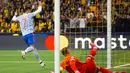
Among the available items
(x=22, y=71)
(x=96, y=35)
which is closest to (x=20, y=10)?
(x=96, y=35)

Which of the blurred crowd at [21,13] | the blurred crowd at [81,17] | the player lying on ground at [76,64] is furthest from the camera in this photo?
the blurred crowd at [21,13]

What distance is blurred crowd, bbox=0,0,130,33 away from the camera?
21.4 meters

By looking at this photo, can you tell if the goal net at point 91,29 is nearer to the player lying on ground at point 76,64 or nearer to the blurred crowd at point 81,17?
the blurred crowd at point 81,17

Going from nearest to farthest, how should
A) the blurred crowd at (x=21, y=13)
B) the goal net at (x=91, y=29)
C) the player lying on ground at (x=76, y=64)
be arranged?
the player lying on ground at (x=76, y=64), the goal net at (x=91, y=29), the blurred crowd at (x=21, y=13)

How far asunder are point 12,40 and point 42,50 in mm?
1925

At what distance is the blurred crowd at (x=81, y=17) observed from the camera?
2139 centimetres

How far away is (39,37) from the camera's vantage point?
24.8 meters

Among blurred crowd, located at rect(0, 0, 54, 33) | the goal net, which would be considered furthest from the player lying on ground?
blurred crowd, located at rect(0, 0, 54, 33)

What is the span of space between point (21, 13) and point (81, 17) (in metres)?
6.73

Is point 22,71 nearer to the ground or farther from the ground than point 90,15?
nearer to the ground

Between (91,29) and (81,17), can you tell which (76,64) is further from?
(81,17)

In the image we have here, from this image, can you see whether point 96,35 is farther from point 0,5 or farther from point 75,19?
point 0,5

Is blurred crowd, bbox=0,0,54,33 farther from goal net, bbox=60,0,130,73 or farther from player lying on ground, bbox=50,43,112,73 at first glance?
player lying on ground, bbox=50,43,112,73

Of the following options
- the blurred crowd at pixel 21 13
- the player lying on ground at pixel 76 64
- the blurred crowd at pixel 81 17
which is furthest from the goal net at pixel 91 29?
the player lying on ground at pixel 76 64
